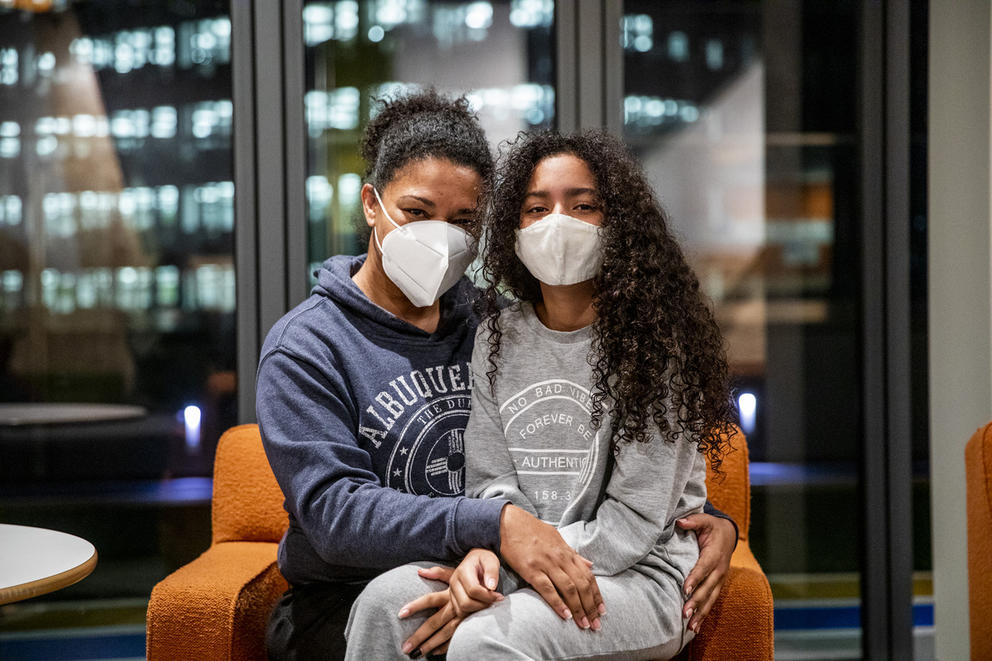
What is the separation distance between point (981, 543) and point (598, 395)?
0.84 meters

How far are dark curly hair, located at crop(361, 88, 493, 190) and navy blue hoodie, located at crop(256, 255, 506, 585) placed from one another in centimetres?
24

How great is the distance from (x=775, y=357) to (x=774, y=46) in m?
1.05

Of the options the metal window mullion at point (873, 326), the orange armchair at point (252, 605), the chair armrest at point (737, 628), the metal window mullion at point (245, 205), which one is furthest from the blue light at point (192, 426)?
the metal window mullion at point (873, 326)

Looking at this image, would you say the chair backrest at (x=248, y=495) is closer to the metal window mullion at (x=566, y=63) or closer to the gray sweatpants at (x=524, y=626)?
the gray sweatpants at (x=524, y=626)

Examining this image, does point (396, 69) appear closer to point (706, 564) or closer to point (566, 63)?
point (566, 63)

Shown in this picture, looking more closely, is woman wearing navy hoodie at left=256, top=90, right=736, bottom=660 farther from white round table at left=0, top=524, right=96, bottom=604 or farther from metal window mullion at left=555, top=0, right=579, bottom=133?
metal window mullion at left=555, top=0, right=579, bottom=133

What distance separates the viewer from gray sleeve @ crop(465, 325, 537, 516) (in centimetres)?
146

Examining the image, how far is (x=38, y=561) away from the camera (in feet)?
4.57

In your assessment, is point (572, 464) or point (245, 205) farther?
point (245, 205)

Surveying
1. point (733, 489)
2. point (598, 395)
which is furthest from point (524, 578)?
point (733, 489)

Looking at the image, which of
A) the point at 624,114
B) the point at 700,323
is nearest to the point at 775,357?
the point at 624,114

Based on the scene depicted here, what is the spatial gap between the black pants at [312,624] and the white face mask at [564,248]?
0.66 m

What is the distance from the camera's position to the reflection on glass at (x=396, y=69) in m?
Result: 2.60

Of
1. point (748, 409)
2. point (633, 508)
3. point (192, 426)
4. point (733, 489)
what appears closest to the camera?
point (633, 508)
